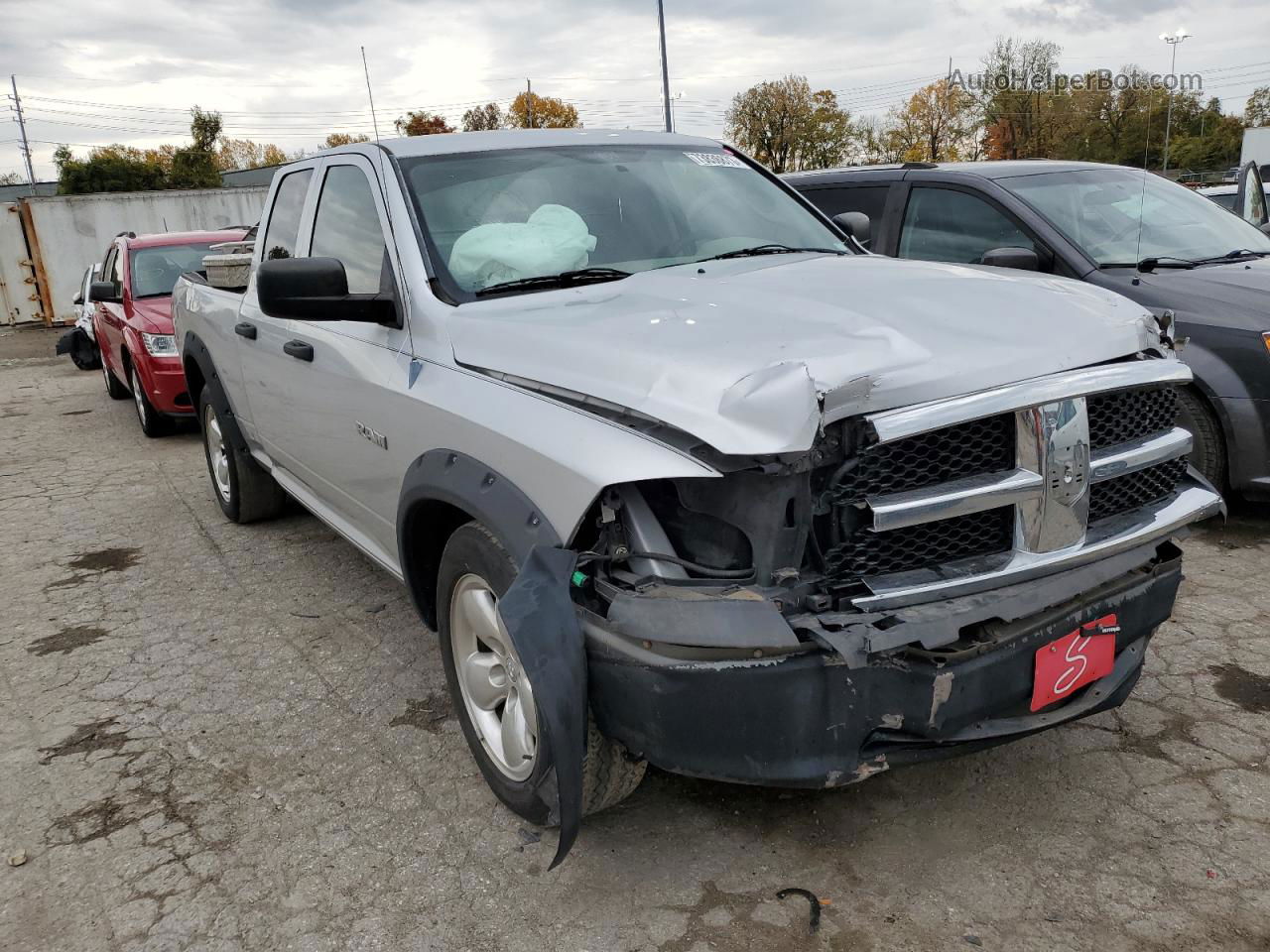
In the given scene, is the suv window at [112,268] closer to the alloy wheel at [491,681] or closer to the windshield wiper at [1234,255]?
the alloy wheel at [491,681]

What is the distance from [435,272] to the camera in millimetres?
3094

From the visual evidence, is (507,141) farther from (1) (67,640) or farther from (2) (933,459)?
(1) (67,640)

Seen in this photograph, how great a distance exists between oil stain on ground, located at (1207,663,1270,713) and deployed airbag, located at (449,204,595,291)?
259cm

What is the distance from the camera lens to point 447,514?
2.96 meters

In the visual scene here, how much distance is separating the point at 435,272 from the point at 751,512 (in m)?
1.47

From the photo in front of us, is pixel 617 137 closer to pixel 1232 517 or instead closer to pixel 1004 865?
pixel 1004 865

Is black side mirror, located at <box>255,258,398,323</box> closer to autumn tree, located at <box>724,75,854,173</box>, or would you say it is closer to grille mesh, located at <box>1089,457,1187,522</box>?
grille mesh, located at <box>1089,457,1187,522</box>

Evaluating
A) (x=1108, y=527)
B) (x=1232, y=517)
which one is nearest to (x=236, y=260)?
(x=1108, y=527)

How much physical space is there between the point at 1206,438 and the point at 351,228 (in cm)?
394

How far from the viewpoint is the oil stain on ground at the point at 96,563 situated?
514 cm

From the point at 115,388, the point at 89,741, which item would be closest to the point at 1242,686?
the point at 89,741

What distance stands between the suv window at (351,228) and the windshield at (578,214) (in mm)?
215

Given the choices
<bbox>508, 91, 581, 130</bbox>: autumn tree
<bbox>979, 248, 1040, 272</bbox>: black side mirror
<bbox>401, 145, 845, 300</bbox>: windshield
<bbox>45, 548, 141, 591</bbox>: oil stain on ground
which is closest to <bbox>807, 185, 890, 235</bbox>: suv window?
<bbox>979, 248, 1040, 272</bbox>: black side mirror

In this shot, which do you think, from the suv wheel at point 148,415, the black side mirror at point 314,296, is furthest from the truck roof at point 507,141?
the suv wheel at point 148,415
